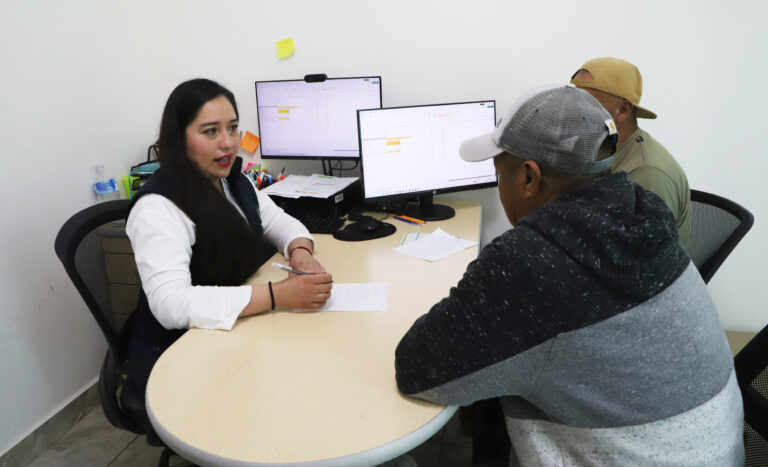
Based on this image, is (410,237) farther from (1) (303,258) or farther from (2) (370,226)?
(1) (303,258)

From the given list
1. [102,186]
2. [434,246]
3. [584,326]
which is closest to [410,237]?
[434,246]

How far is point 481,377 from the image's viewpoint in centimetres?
78

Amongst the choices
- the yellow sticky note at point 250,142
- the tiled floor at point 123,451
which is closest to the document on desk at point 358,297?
the tiled floor at point 123,451

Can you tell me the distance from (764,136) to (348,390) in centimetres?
198

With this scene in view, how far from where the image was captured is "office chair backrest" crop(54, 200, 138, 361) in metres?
1.24

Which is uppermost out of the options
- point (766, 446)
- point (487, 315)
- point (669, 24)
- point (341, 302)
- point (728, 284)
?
point (669, 24)

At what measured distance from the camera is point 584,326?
0.71m

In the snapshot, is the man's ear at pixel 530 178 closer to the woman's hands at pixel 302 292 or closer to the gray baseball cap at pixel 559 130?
the gray baseball cap at pixel 559 130

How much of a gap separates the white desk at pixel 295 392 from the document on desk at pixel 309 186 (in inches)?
31.6

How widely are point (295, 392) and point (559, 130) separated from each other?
68 cm

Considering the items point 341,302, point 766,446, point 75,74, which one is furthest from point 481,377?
point 75,74

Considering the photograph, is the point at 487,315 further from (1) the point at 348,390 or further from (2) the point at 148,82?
(2) the point at 148,82

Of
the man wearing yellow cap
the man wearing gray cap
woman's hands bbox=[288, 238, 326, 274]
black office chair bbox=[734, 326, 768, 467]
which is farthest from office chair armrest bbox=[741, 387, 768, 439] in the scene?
woman's hands bbox=[288, 238, 326, 274]

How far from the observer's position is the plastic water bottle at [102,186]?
2156 millimetres
